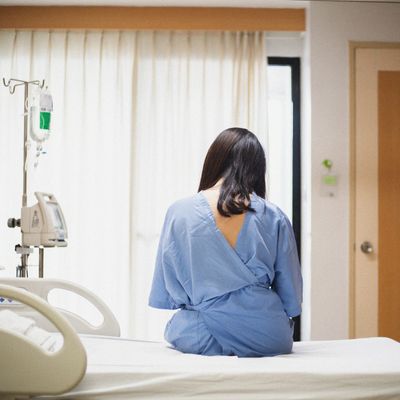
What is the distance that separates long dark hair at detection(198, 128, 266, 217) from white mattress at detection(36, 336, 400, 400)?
0.58 m

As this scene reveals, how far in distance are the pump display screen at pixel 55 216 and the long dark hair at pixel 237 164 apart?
110cm

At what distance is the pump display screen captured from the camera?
2908 millimetres

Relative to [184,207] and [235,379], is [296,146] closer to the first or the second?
[184,207]

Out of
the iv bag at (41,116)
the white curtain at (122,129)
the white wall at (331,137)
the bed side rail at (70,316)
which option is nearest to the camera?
the bed side rail at (70,316)

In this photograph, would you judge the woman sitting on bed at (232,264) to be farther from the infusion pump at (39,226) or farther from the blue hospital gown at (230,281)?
the infusion pump at (39,226)

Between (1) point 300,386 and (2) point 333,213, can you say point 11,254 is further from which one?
(1) point 300,386

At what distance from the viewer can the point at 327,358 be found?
179cm

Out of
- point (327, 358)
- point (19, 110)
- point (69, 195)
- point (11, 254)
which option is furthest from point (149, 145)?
point (327, 358)

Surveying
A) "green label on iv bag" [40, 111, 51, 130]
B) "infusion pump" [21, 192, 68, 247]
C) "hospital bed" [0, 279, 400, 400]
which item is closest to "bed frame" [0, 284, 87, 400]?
"hospital bed" [0, 279, 400, 400]

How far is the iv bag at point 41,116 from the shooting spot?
9.86 feet

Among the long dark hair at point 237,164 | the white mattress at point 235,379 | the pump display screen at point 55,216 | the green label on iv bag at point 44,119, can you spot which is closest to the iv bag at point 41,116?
the green label on iv bag at point 44,119

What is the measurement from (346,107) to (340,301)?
124 centimetres

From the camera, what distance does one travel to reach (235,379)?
156 cm

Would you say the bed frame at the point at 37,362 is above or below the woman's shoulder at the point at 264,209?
below
